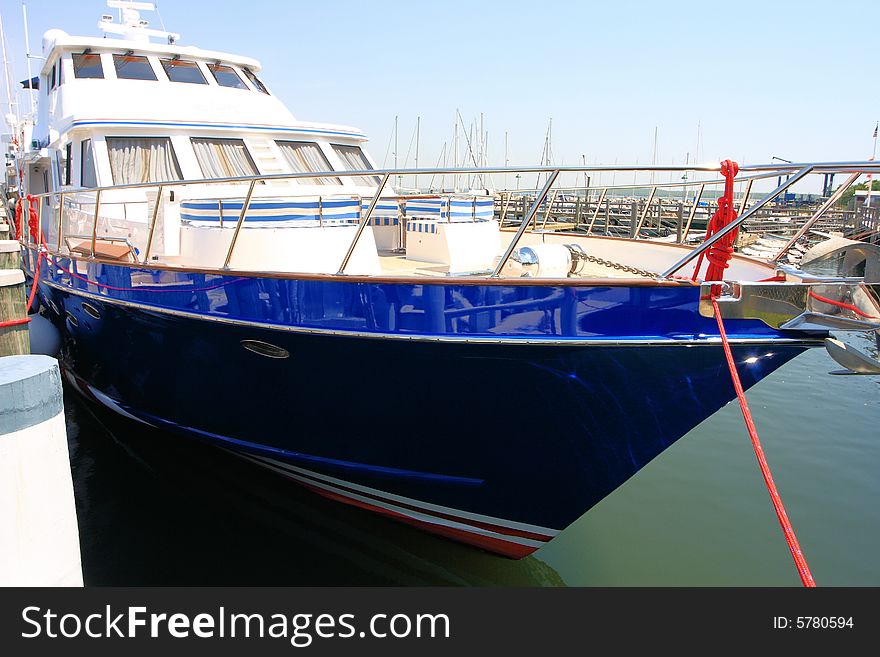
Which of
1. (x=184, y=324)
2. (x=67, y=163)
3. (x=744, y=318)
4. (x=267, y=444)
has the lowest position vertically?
(x=267, y=444)

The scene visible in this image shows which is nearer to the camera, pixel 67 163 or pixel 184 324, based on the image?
pixel 184 324

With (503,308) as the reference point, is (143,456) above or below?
below

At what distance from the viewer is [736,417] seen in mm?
8195

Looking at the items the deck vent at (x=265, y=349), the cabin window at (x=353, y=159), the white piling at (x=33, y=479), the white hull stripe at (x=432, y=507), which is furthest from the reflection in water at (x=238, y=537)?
the cabin window at (x=353, y=159)

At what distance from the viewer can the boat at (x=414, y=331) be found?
12.2 feet

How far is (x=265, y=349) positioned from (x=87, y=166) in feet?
13.5

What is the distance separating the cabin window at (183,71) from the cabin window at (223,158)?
7.92 feet

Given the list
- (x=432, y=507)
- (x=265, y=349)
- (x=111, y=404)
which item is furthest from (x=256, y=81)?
(x=432, y=507)

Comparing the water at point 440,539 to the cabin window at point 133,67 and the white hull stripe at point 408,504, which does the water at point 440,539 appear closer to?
the white hull stripe at point 408,504

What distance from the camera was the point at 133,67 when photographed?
893cm

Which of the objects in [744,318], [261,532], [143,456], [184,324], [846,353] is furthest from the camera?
[143,456]

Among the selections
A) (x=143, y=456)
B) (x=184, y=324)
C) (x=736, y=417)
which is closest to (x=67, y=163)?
(x=143, y=456)
